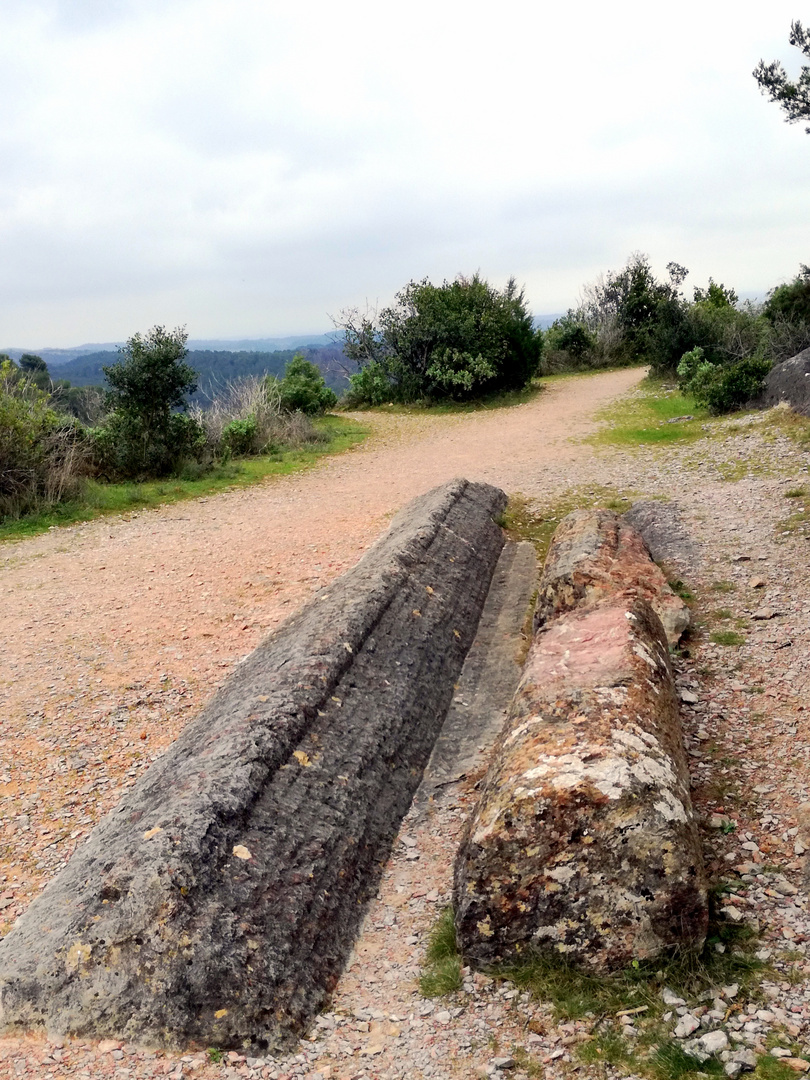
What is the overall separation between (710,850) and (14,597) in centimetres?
641

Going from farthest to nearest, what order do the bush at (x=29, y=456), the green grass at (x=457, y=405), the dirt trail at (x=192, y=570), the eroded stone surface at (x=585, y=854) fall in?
the green grass at (x=457, y=405) < the bush at (x=29, y=456) < the dirt trail at (x=192, y=570) < the eroded stone surface at (x=585, y=854)

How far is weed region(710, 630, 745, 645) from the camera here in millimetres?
5445

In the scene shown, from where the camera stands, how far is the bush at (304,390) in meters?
16.9

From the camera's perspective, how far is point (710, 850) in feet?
11.3

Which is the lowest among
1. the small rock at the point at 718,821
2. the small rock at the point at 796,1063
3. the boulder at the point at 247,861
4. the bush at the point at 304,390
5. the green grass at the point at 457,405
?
the small rock at the point at 796,1063

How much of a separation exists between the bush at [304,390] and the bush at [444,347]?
1923 mm

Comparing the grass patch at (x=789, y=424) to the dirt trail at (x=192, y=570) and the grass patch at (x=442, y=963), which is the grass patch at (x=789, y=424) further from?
the grass patch at (x=442, y=963)

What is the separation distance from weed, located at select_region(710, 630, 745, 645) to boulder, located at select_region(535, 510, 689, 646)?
24 cm

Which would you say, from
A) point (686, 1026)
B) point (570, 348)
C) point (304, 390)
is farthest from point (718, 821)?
point (570, 348)

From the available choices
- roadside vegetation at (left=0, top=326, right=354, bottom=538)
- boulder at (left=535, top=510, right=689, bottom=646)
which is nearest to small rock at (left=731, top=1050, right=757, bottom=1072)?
boulder at (left=535, top=510, right=689, bottom=646)

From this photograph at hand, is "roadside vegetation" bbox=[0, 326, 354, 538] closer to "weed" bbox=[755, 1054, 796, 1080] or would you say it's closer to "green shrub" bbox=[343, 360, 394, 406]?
"green shrub" bbox=[343, 360, 394, 406]

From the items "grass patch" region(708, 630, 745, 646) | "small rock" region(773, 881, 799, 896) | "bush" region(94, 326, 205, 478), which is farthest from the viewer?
"bush" region(94, 326, 205, 478)

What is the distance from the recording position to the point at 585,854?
9.36 ft

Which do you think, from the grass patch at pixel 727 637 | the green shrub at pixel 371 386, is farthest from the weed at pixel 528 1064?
the green shrub at pixel 371 386
